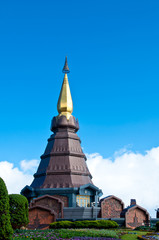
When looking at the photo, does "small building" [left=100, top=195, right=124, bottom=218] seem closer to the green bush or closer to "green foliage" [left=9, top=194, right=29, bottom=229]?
"green foliage" [left=9, top=194, right=29, bottom=229]

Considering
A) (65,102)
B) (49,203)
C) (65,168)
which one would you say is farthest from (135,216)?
(65,102)

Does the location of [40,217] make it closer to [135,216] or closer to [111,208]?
[111,208]

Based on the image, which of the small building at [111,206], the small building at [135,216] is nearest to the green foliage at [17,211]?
the small building at [111,206]

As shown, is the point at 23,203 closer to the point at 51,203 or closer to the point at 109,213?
the point at 51,203

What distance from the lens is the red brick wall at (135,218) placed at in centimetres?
3131

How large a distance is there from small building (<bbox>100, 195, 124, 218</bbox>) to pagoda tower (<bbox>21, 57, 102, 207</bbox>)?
163 cm

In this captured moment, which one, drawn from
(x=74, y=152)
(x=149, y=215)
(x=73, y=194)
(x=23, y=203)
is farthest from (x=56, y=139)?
(x=23, y=203)

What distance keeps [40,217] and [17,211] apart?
9320 mm

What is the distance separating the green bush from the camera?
45.3 ft

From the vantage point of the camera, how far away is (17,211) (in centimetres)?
2228

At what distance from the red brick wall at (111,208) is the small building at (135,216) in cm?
85

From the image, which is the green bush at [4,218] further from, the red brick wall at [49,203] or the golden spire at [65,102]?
the golden spire at [65,102]

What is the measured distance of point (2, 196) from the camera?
1430 cm

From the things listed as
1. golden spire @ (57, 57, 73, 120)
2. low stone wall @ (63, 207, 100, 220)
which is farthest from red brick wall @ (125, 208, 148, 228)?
golden spire @ (57, 57, 73, 120)
